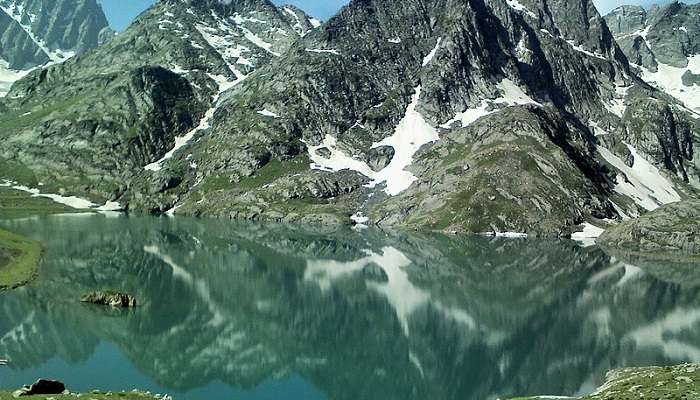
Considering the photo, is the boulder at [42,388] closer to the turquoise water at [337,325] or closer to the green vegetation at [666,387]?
the turquoise water at [337,325]

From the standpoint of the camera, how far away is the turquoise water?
6397 centimetres

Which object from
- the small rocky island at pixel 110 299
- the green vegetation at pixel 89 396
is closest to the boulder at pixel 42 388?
the green vegetation at pixel 89 396

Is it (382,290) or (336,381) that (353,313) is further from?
(336,381)

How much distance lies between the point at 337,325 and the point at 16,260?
6316 centimetres

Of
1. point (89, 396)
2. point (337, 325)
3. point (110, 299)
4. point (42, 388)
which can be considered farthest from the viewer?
point (110, 299)

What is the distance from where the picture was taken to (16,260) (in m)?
110

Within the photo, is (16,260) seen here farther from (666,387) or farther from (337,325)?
(666,387)

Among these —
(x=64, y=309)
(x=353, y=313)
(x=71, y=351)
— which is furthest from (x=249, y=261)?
(x=71, y=351)

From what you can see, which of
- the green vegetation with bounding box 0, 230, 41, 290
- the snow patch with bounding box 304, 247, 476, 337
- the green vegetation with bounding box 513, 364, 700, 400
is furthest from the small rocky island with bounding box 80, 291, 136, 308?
the green vegetation with bounding box 513, 364, 700, 400

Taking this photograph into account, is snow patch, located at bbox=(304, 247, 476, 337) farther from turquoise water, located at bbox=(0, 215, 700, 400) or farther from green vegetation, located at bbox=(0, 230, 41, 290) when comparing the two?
green vegetation, located at bbox=(0, 230, 41, 290)

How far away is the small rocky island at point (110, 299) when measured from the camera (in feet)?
294

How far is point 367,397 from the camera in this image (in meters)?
60.0

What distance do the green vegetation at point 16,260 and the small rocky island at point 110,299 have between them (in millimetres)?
12922

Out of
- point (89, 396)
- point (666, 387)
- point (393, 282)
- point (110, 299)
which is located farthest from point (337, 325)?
point (89, 396)
